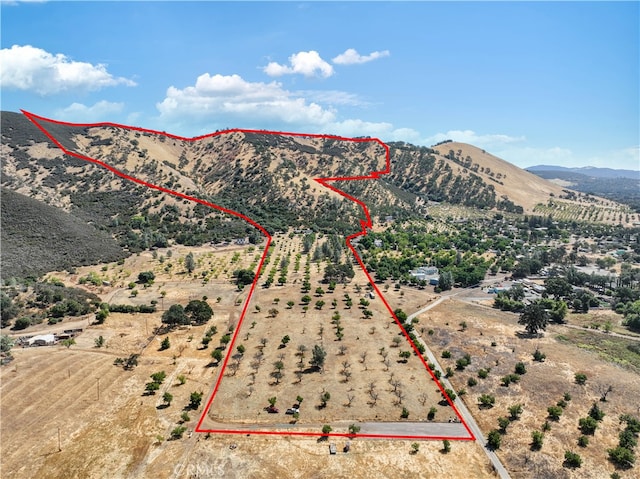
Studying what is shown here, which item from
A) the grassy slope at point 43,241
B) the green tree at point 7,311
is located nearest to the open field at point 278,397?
the green tree at point 7,311

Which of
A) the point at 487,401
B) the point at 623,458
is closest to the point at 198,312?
the point at 487,401

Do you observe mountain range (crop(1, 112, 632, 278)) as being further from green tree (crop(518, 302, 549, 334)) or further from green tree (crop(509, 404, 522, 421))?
green tree (crop(509, 404, 522, 421))

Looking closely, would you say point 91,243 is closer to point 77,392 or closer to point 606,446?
point 77,392

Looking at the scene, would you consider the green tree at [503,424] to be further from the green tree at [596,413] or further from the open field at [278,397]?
the green tree at [596,413]

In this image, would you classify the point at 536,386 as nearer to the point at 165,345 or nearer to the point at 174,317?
the point at 165,345

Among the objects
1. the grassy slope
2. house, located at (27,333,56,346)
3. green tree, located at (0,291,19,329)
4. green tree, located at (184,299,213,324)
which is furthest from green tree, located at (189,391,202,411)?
the grassy slope

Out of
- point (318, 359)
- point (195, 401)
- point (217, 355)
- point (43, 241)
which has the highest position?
point (43, 241)

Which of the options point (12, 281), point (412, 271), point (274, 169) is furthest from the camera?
point (274, 169)

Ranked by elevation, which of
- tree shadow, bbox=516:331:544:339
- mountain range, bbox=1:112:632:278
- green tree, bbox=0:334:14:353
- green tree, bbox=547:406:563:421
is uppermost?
mountain range, bbox=1:112:632:278

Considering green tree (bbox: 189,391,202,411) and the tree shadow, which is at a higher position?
the tree shadow

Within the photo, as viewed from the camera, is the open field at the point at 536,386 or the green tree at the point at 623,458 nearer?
the green tree at the point at 623,458

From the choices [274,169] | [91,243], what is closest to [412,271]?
[91,243]
